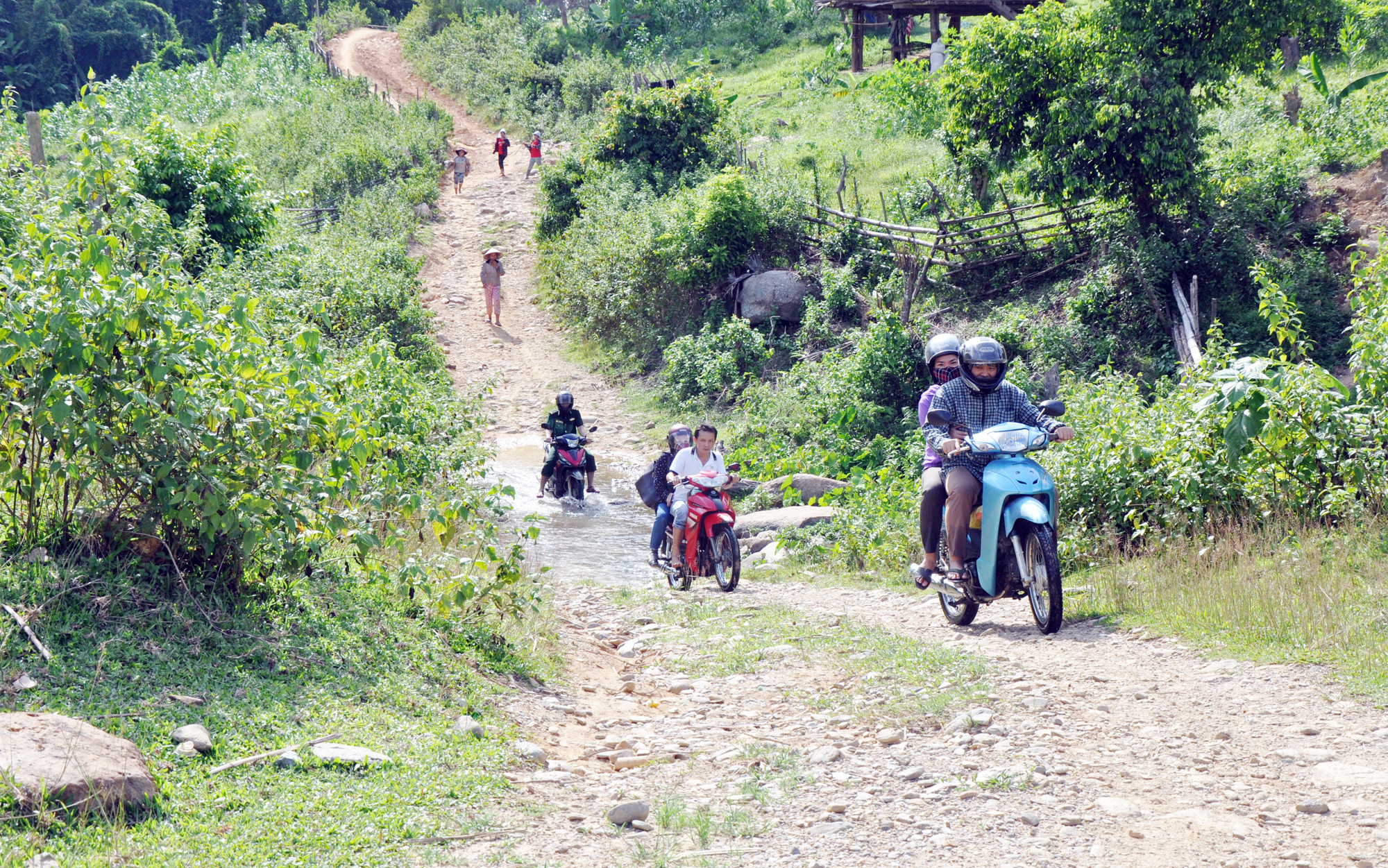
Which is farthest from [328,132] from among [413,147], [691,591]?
[691,591]

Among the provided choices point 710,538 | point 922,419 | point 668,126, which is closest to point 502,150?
point 668,126

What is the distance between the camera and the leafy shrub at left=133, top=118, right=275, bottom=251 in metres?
15.8

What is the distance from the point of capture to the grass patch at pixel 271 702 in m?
3.57

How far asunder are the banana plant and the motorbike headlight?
14.3 metres

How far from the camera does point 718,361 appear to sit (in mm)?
Result: 17516

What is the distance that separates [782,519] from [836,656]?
5.50 metres

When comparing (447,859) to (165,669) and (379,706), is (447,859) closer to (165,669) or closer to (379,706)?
(379,706)

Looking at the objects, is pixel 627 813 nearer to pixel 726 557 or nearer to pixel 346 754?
pixel 346 754

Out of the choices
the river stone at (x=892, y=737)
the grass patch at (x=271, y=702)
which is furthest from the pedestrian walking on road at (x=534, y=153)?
the river stone at (x=892, y=737)

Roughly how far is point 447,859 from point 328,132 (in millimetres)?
32785

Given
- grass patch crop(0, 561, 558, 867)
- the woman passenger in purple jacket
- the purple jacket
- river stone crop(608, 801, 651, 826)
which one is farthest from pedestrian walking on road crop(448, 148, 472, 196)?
river stone crop(608, 801, 651, 826)

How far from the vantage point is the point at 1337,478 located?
7.39 metres

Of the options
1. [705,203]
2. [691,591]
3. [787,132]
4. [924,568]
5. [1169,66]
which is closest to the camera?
[924,568]

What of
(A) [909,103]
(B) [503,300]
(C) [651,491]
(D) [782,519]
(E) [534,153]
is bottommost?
(D) [782,519]
